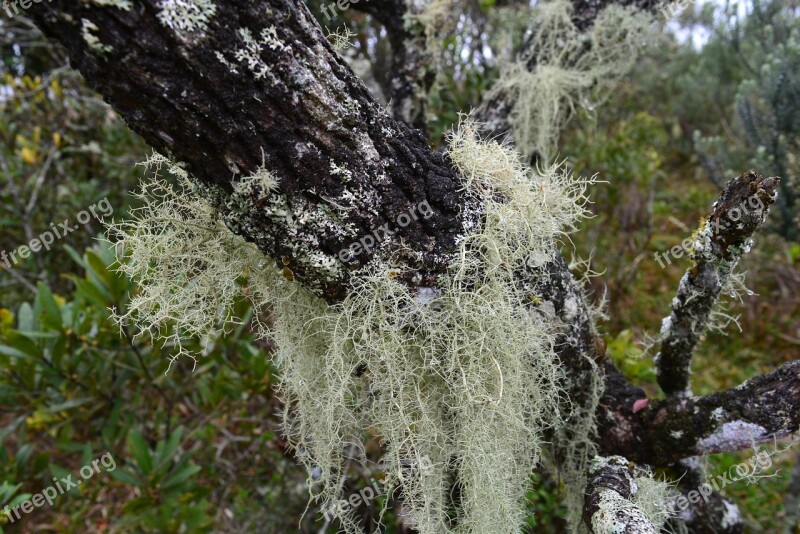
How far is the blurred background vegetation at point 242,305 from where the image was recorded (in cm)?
209

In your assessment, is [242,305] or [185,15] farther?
[242,305]

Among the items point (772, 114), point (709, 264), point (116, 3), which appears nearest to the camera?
point (116, 3)

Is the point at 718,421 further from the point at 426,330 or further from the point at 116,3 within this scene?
the point at 116,3

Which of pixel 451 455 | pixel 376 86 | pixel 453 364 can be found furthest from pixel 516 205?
pixel 376 86

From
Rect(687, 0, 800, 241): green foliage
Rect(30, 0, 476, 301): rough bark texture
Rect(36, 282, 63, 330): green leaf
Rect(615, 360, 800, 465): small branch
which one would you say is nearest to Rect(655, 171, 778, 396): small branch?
Rect(615, 360, 800, 465): small branch

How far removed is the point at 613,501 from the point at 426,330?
0.52 metres

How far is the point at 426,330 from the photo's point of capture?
3.63 ft

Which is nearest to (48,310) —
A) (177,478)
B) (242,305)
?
(242,305)

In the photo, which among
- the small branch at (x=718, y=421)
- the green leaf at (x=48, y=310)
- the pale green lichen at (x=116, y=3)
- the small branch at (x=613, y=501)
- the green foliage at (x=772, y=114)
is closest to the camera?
the pale green lichen at (x=116, y=3)

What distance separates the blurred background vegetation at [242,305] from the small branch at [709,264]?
31 centimetres

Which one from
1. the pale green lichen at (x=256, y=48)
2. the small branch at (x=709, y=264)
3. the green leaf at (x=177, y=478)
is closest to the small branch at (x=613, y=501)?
the small branch at (x=709, y=264)

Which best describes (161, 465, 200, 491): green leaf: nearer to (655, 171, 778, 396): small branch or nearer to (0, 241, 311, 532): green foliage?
(0, 241, 311, 532): green foliage

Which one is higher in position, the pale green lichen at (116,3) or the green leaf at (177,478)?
the pale green lichen at (116,3)

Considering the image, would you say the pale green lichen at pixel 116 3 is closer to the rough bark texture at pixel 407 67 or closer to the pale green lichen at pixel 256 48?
the pale green lichen at pixel 256 48
